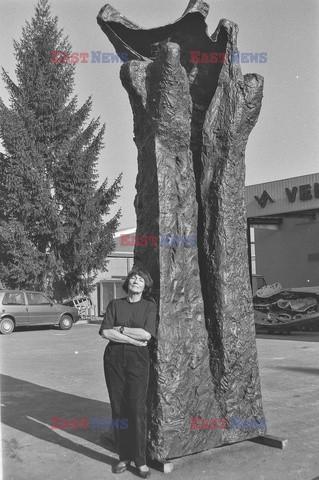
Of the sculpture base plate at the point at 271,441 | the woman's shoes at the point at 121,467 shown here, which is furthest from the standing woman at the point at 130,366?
the sculpture base plate at the point at 271,441

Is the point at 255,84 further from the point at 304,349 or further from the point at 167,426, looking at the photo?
the point at 304,349

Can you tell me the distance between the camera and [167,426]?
4.63 meters

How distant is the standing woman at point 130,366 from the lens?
4.45 metres

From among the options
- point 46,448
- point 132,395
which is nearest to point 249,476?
point 132,395

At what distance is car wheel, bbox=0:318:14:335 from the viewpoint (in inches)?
777

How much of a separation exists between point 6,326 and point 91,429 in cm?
1483

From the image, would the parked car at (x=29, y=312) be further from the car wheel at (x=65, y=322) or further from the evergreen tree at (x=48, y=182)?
the evergreen tree at (x=48, y=182)

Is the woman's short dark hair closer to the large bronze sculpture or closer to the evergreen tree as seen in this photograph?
the large bronze sculpture

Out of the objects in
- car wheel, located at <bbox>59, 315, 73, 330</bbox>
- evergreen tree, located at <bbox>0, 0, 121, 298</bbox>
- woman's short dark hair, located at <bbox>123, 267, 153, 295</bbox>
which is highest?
evergreen tree, located at <bbox>0, 0, 121, 298</bbox>

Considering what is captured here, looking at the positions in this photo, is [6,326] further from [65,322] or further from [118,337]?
[118,337]

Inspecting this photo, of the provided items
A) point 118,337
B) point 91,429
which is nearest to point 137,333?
point 118,337

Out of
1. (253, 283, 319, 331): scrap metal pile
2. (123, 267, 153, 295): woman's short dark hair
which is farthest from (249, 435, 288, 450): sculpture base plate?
(253, 283, 319, 331): scrap metal pile

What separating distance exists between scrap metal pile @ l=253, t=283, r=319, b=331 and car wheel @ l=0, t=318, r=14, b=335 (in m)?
8.92

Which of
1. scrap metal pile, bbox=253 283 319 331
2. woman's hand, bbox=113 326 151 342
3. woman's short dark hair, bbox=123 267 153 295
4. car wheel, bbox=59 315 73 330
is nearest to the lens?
woman's hand, bbox=113 326 151 342
